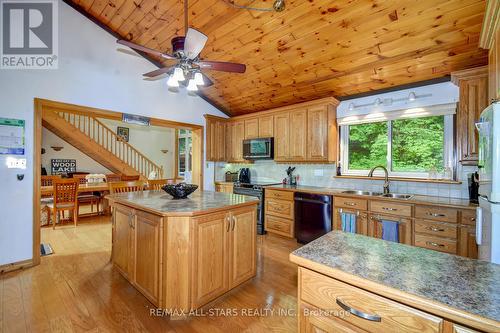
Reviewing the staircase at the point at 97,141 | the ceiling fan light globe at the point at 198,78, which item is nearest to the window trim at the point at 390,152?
the ceiling fan light globe at the point at 198,78

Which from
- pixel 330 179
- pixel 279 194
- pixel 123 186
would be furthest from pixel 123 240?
pixel 330 179

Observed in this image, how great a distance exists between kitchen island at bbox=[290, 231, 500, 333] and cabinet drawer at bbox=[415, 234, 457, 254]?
1.81 metres

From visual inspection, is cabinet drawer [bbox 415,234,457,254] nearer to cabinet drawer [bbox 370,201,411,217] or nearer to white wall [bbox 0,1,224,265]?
cabinet drawer [bbox 370,201,411,217]

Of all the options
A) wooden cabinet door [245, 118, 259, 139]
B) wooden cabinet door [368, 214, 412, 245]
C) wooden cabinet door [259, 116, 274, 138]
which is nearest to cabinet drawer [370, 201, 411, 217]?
wooden cabinet door [368, 214, 412, 245]

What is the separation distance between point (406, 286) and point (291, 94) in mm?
3567

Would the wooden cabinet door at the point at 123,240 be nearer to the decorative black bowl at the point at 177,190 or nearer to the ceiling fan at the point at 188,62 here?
the decorative black bowl at the point at 177,190

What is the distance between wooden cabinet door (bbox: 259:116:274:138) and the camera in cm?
428

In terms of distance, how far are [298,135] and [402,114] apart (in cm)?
153

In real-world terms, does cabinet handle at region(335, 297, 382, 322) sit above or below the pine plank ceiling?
below

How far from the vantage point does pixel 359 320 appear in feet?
2.68

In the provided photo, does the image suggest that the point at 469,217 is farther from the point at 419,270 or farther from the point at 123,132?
the point at 123,132

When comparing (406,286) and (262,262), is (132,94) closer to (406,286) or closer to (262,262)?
(262,262)

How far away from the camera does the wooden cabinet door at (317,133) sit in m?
3.58

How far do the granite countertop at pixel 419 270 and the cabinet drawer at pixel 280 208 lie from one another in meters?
2.47
